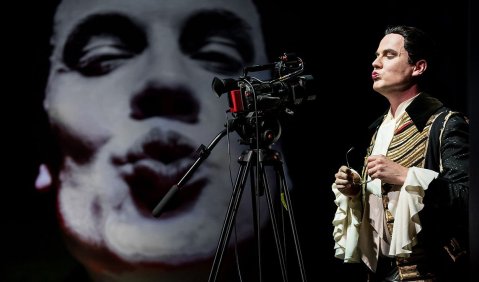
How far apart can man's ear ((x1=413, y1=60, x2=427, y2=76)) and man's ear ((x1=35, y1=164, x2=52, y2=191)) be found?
1709 millimetres

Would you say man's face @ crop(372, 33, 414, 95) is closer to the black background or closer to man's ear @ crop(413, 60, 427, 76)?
man's ear @ crop(413, 60, 427, 76)

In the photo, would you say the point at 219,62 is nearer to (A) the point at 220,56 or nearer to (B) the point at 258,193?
(A) the point at 220,56

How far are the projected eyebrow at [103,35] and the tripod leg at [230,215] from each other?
37.6 inches

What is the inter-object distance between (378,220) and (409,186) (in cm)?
26

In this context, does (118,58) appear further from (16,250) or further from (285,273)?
(285,273)

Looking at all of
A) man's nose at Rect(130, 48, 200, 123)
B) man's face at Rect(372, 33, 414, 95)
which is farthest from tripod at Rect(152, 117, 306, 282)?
man's nose at Rect(130, 48, 200, 123)

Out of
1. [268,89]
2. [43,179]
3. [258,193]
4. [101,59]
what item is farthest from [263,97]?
[43,179]

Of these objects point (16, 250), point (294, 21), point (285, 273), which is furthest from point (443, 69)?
point (16, 250)

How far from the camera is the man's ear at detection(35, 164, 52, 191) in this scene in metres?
2.69

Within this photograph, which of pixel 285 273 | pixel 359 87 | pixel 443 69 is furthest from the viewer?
pixel 359 87

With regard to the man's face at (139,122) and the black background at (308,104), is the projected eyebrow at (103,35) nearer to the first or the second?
the man's face at (139,122)

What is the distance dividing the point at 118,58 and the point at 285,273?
134cm

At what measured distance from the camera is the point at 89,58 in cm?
277

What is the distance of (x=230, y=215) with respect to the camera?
7.18 feet
